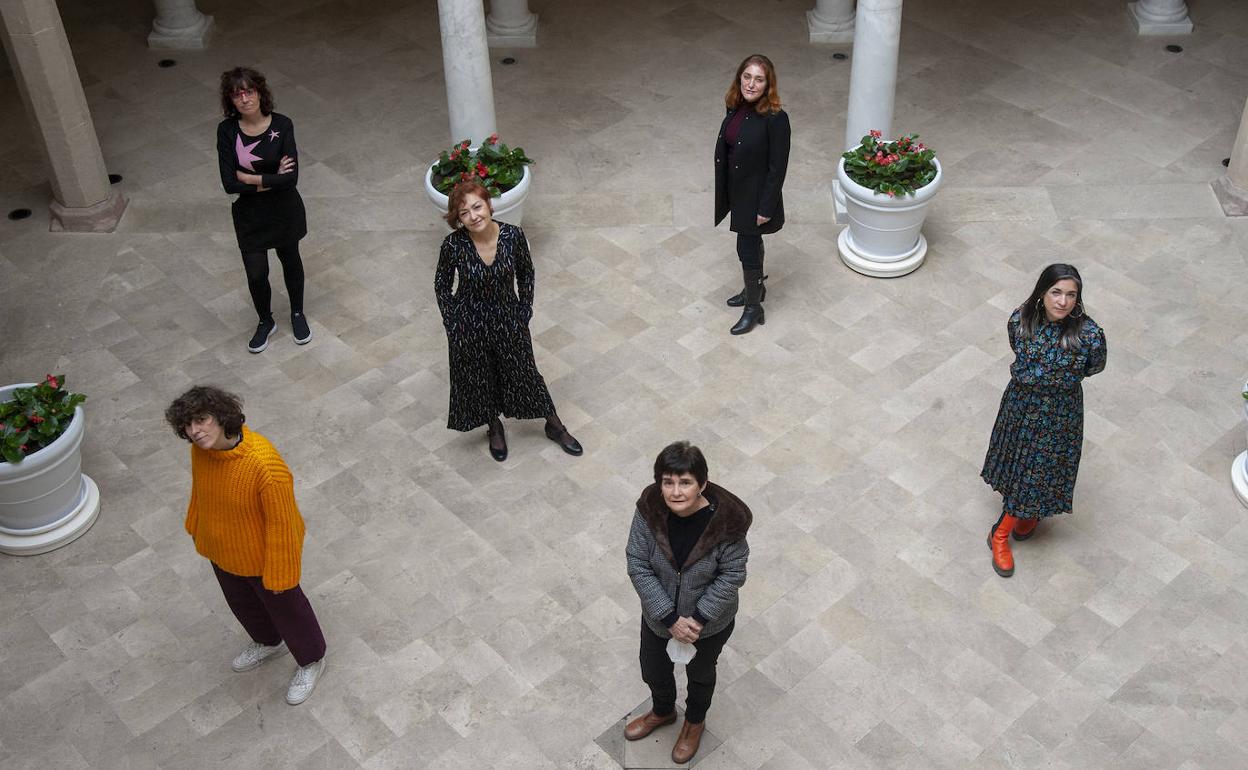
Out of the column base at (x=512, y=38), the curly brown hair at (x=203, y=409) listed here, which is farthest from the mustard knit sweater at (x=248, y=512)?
the column base at (x=512, y=38)

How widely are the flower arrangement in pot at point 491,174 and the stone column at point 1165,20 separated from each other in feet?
20.0

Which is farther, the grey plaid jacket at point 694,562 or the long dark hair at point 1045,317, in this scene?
the long dark hair at point 1045,317

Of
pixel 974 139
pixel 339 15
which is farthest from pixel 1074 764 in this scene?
pixel 339 15

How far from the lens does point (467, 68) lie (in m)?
9.22

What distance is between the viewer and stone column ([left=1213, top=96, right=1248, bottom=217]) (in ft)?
31.0

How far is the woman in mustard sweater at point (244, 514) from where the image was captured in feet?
17.2

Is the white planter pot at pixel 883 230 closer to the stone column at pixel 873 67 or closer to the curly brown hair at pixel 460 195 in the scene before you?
the stone column at pixel 873 67

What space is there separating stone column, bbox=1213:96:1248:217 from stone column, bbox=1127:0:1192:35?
2.70 meters

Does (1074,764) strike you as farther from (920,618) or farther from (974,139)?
(974,139)

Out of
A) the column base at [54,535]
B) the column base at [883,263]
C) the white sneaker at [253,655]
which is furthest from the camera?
the column base at [883,263]

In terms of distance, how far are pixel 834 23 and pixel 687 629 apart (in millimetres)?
8052

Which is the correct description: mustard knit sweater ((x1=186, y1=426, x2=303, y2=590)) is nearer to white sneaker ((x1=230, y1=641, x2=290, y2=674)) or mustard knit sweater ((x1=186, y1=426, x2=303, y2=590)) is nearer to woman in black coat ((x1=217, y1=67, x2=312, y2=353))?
white sneaker ((x1=230, y1=641, x2=290, y2=674))

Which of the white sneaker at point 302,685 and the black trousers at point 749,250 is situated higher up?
the black trousers at point 749,250

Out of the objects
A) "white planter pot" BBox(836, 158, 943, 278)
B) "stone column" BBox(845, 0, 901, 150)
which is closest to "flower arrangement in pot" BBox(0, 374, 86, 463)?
"white planter pot" BBox(836, 158, 943, 278)
